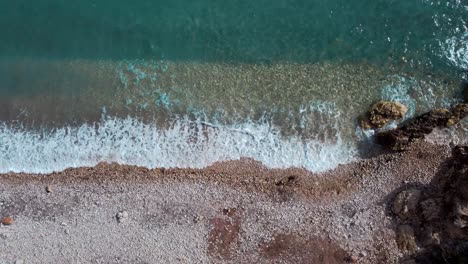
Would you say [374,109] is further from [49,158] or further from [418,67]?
[49,158]

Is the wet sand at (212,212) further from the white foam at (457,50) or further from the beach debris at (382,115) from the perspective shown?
the white foam at (457,50)

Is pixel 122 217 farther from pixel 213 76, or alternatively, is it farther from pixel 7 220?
pixel 213 76

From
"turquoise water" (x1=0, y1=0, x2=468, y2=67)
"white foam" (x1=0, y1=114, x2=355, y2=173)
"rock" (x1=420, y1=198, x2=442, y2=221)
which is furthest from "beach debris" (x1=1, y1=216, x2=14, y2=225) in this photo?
"rock" (x1=420, y1=198, x2=442, y2=221)

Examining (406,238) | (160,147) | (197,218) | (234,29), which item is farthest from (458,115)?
(160,147)

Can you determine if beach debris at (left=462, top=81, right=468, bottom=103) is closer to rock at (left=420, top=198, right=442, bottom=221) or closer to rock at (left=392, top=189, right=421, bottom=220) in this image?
rock at (left=392, top=189, right=421, bottom=220)

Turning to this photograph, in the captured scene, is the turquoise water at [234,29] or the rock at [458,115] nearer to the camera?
the rock at [458,115]

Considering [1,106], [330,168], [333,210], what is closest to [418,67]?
[330,168]

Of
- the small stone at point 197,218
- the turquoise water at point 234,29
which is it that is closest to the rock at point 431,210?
the turquoise water at point 234,29
